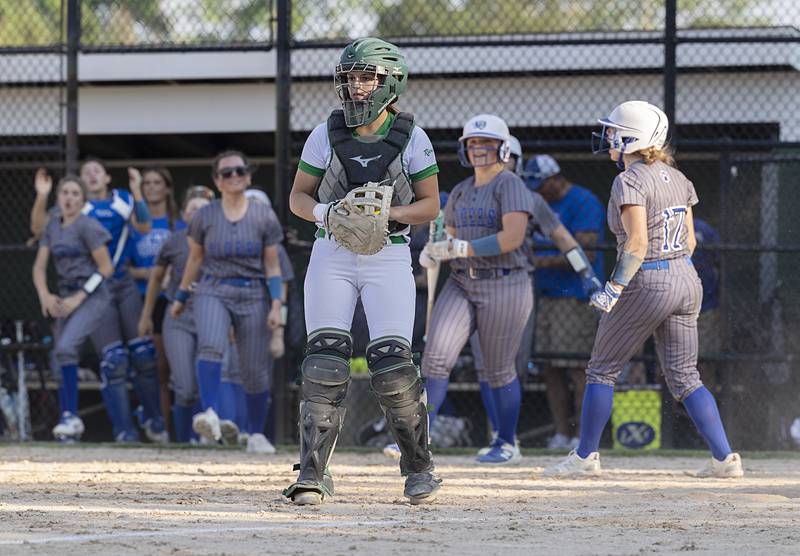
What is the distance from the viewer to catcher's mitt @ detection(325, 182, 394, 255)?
498 cm

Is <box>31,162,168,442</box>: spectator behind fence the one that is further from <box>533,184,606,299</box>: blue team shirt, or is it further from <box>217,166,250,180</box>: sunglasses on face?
<box>533,184,606,299</box>: blue team shirt

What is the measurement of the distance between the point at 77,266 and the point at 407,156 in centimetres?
443

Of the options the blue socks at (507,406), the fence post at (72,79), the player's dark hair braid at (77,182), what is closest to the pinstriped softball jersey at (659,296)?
the blue socks at (507,406)

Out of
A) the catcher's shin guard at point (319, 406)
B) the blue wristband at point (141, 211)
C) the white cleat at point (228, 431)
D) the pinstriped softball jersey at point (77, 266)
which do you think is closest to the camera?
the catcher's shin guard at point (319, 406)

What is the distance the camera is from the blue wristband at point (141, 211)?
31.3 ft

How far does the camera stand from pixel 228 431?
8.09 m

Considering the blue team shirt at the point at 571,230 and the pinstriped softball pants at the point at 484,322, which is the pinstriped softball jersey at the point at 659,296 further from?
the blue team shirt at the point at 571,230

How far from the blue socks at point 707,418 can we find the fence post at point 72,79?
5.10m

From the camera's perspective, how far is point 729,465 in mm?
6473

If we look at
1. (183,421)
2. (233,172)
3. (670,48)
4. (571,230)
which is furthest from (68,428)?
(670,48)

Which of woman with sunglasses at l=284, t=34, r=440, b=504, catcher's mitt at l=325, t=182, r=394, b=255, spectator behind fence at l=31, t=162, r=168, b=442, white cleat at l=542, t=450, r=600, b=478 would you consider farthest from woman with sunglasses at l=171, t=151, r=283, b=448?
catcher's mitt at l=325, t=182, r=394, b=255

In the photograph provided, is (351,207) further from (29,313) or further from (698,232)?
(29,313)

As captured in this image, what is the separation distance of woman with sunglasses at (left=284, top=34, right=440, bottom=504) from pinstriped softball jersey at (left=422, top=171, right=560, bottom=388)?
1959 mm

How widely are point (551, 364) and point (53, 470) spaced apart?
3.58 m
